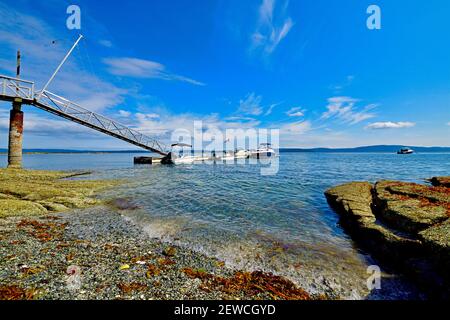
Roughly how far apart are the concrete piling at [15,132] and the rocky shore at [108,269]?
2308cm

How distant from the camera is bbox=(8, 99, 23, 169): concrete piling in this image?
24.4 meters

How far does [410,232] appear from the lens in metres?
7.21

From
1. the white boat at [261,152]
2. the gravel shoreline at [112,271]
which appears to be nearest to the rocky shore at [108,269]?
the gravel shoreline at [112,271]

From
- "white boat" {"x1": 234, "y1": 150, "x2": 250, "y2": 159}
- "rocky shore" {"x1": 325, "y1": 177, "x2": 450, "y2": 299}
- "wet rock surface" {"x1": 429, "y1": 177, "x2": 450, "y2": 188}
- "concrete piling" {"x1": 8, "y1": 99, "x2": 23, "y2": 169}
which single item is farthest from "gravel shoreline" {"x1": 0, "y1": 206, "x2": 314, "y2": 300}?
"white boat" {"x1": 234, "y1": 150, "x2": 250, "y2": 159}

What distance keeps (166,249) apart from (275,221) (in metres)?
6.06

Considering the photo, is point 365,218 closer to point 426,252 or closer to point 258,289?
point 426,252

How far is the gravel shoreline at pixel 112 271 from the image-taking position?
4414mm

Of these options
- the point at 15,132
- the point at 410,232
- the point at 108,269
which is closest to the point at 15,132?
the point at 15,132

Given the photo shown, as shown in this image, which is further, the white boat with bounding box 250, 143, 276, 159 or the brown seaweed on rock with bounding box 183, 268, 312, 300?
the white boat with bounding box 250, 143, 276, 159

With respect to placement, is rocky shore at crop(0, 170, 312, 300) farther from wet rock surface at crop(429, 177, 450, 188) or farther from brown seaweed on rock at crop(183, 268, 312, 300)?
wet rock surface at crop(429, 177, 450, 188)

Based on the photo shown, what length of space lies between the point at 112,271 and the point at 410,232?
389 inches

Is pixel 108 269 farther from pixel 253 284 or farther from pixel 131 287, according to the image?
pixel 253 284

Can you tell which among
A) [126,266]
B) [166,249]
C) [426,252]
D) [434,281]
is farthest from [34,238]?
[426,252]

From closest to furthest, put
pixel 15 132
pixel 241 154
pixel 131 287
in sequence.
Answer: pixel 131 287
pixel 15 132
pixel 241 154
